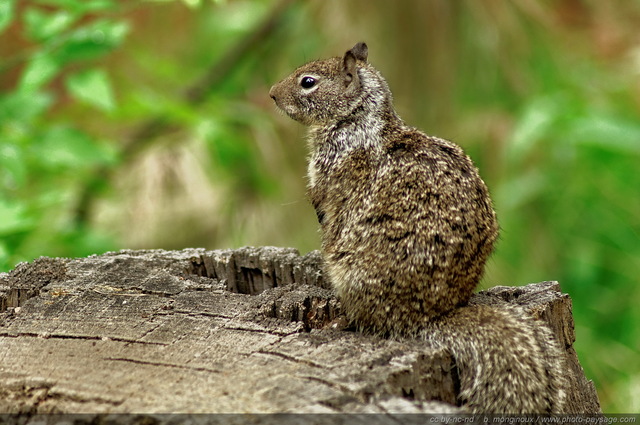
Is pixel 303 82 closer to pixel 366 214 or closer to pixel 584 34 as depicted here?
pixel 366 214

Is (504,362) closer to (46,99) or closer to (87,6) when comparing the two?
(87,6)

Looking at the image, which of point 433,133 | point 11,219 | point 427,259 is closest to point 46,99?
point 11,219

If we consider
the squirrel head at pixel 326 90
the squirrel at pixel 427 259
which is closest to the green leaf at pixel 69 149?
the squirrel head at pixel 326 90

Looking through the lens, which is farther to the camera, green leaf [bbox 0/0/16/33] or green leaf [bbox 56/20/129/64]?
green leaf [bbox 56/20/129/64]

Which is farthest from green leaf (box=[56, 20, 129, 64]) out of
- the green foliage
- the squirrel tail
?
the squirrel tail

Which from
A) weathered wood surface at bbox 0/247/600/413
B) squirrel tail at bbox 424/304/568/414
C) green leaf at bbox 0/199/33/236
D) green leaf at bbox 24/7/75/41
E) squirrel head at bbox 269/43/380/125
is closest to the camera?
weathered wood surface at bbox 0/247/600/413

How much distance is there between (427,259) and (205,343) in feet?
2.58

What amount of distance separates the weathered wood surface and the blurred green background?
5.73ft

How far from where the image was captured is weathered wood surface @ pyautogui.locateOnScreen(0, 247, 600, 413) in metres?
2.19

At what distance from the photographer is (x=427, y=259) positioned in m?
2.75

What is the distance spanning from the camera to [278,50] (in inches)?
234

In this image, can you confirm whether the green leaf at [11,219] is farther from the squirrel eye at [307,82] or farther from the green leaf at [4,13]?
the squirrel eye at [307,82]

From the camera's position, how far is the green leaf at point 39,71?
3.55 m

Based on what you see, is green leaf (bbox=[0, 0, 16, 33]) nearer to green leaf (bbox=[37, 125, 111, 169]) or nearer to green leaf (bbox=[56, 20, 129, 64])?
green leaf (bbox=[56, 20, 129, 64])
